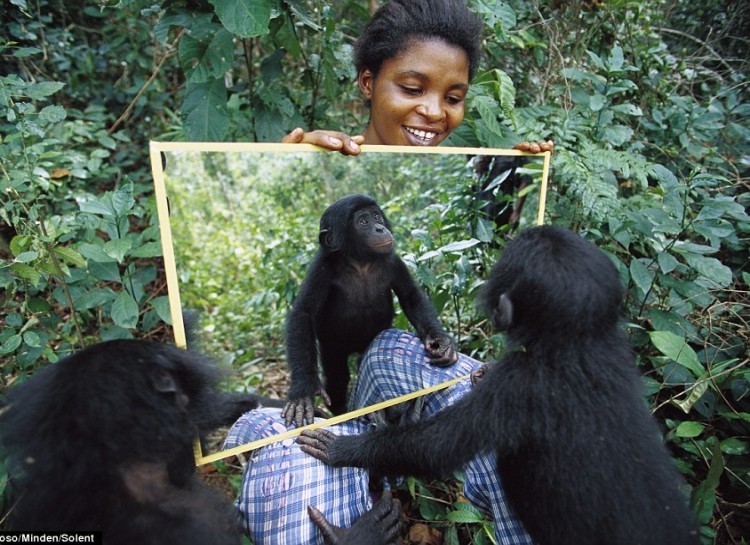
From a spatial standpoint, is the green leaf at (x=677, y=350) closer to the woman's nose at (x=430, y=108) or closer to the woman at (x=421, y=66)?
the woman at (x=421, y=66)

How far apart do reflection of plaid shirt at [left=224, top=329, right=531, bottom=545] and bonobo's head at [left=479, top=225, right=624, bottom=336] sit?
79 cm

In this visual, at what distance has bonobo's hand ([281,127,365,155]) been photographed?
7.93 feet

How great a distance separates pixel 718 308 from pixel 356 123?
163 inches

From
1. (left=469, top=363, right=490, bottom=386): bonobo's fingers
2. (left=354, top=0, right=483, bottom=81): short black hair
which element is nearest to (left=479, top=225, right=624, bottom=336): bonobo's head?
(left=469, top=363, right=490, bottom=386): bonobo's fingers

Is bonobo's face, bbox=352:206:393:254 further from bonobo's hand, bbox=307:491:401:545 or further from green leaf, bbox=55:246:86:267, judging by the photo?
green leaf, bbox=55:246:86:267

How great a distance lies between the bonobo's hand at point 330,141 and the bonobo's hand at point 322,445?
150 centimetres

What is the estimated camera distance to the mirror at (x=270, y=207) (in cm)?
247

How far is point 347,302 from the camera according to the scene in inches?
139

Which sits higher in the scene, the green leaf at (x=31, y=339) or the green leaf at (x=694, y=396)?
the green leaf at (x=31, y=339)

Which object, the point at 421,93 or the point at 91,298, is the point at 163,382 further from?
the point at 421,93

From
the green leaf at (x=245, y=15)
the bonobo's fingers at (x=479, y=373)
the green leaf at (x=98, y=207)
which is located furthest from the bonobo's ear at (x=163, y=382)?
the green leaf at (x=245, y=15)

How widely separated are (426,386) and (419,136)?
1694 millimetres

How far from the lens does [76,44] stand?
6777mm

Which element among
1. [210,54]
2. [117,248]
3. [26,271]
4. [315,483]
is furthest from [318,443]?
[210,54]
